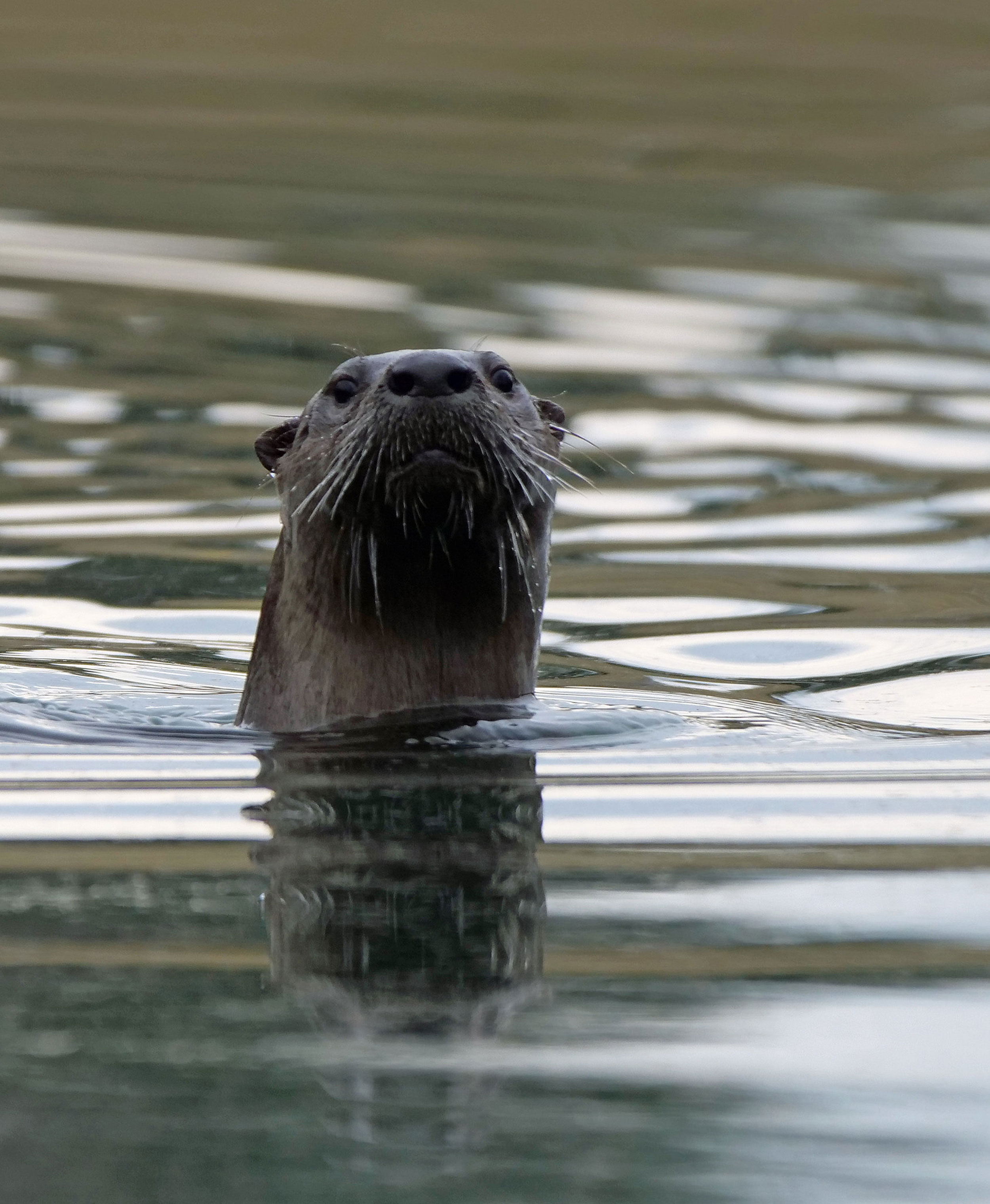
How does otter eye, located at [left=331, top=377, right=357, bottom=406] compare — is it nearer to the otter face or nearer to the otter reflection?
the otter face

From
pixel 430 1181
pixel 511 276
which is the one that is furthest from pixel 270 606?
pixel 511 276

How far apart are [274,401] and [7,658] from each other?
165 inches

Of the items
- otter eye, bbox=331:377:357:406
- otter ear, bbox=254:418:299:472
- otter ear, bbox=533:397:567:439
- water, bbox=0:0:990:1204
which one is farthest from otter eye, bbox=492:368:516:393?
water, bbox=0:0:990:1204

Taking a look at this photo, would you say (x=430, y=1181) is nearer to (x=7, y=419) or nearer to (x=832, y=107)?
(x=7, y=419)

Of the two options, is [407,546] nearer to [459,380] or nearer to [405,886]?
[459,380]

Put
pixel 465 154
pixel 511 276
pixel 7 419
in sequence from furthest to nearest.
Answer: pixel 465 154 < pixel 511 276 < pixel 7 419

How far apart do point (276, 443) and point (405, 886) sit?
98.4 inches

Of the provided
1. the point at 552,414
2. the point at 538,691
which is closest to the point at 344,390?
the point at 552,414

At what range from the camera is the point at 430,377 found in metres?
5.09

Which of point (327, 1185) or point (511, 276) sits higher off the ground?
point (511, 276)

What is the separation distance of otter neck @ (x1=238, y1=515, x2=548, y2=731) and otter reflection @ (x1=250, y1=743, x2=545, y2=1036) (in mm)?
439

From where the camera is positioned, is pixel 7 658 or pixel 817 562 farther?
pixel 817 562

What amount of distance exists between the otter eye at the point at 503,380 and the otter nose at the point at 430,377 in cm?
45

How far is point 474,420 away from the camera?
510 centimetres
